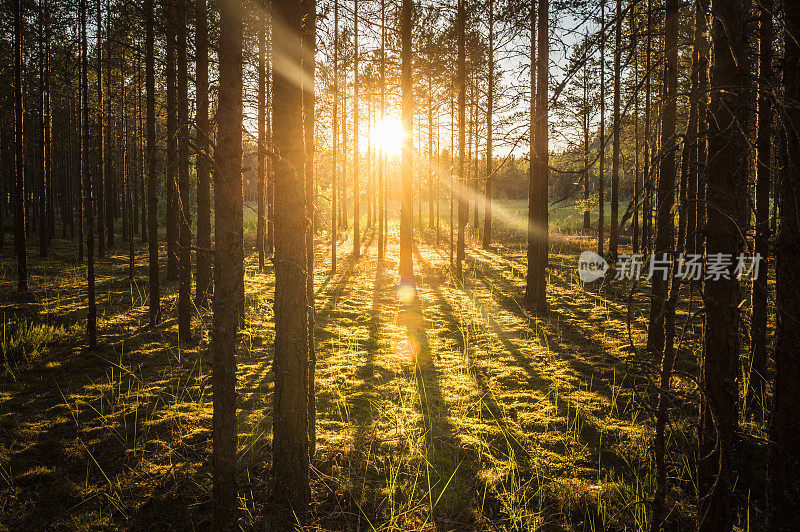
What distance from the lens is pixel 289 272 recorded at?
3.46 m

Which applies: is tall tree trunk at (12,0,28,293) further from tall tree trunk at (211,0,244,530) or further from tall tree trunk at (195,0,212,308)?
tall tree trunk at (211,0,244,530)

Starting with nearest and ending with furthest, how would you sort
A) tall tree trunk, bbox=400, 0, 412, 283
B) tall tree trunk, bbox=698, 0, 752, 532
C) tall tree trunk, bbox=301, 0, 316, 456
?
1. tall tree trunk, bbox=698, 0, 752, 532
2. tall tree trunk, bbox=301, 0, 316, 456
3. tall tree trunk, bbox=400, 0, 412, 283

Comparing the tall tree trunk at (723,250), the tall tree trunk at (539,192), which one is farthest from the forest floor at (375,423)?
the tall tree trunk at (539,192)

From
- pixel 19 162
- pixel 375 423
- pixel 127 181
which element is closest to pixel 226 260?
pixel 375 423

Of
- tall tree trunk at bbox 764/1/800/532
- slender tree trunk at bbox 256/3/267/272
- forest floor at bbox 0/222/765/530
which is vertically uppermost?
slender tree trunk at bbox 256/3/267/272

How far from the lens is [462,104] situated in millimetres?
14086

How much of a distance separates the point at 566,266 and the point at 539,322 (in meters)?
8.45

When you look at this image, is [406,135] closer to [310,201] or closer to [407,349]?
[407,349]

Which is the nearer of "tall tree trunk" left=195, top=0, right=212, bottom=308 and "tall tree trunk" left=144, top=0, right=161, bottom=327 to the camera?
"tall tree trunk" left=195, top=0, right=212, bottom=308

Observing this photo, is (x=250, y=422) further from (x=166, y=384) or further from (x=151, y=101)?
(x=151, y=101)

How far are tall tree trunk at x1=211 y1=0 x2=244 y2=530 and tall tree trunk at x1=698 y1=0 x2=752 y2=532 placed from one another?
3.13 metres

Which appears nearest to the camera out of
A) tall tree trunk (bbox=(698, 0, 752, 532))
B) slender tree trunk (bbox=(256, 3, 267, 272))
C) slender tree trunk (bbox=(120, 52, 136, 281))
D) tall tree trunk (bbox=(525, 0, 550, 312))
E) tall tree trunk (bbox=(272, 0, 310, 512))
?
tall tree trunk (bbox=(698, 0, 752, 532))

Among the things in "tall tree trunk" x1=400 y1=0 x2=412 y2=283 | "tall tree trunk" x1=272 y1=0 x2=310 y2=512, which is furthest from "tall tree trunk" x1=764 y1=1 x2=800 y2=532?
"tall tree trunk" x1=400 y1=0 x2=412 y2=283

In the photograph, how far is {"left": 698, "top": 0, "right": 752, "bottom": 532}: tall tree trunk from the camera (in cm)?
219
